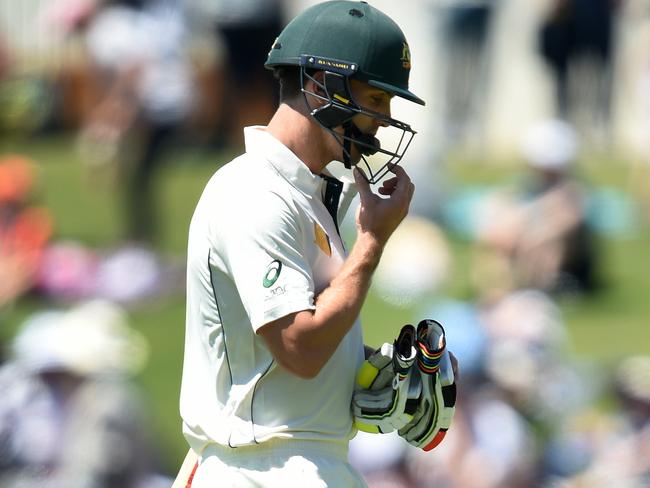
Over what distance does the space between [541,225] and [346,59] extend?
21.3 feet

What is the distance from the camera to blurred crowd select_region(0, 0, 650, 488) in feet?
25.6

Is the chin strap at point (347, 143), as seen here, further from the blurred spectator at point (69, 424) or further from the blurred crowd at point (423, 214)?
the blurred spectator at point (69, 424)

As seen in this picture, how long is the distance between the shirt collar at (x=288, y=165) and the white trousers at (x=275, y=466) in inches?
23.2

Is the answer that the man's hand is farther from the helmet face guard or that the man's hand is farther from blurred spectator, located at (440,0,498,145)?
blurred spectator, located at (440,0,498,145)

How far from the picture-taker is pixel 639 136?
1287cm

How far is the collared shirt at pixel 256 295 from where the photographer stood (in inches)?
129

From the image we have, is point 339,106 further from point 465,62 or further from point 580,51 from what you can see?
point 465,62

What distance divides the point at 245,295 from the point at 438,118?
10.4 m

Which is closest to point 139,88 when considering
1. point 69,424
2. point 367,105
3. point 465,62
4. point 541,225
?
point 541,225

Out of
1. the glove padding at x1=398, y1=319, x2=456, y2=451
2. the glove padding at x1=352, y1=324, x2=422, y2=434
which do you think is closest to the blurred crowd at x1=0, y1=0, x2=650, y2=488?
the glove padding at x1=398, y1=319, x2=456, y2=451

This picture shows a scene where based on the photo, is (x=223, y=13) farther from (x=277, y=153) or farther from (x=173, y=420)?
(x=277, y=153)

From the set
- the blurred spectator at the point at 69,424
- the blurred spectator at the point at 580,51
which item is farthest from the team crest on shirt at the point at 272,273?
the blurred spectator at the point at 580,51

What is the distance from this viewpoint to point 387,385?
3.49 meters

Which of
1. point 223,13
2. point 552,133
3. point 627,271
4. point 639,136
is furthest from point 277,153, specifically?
point 639,136
